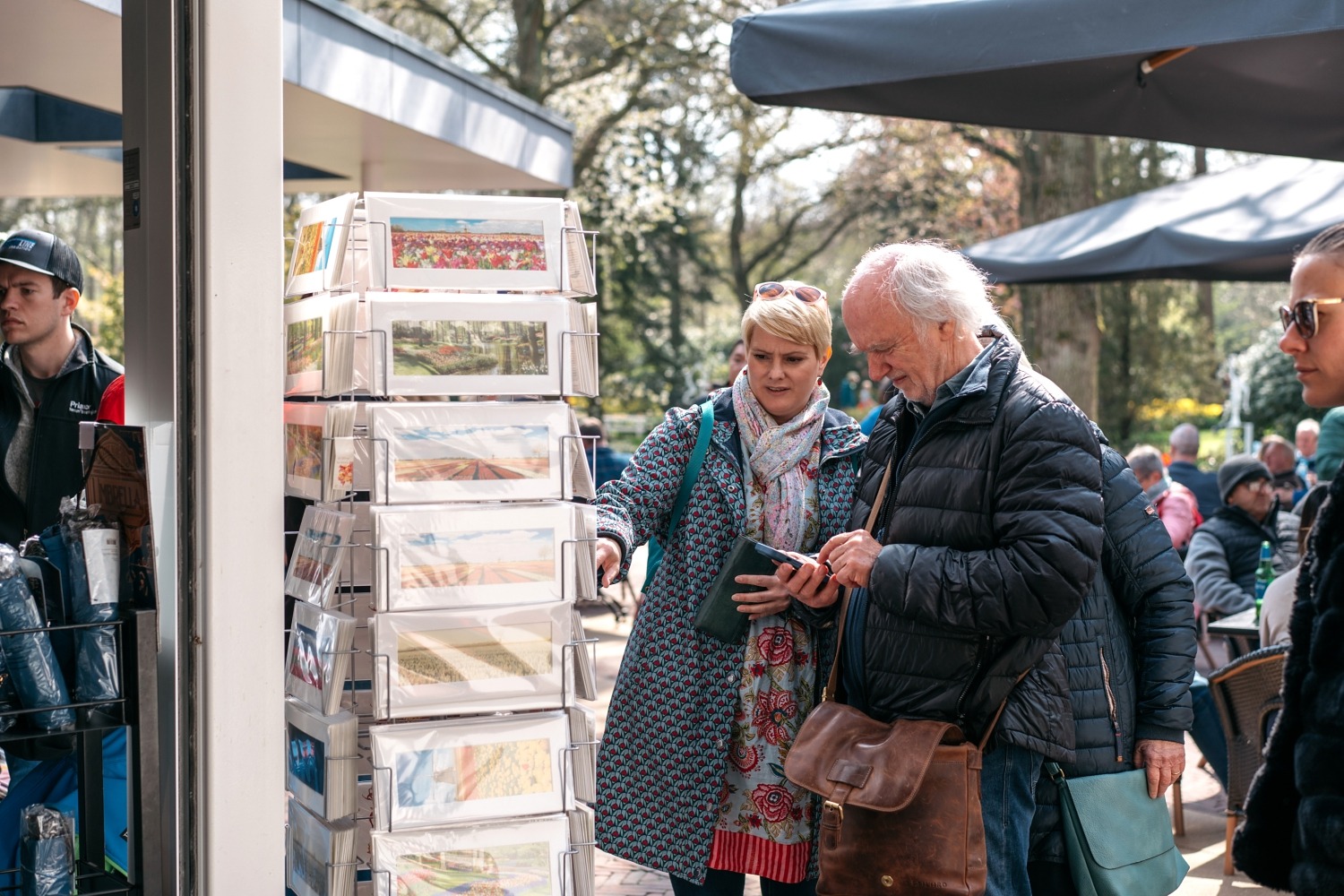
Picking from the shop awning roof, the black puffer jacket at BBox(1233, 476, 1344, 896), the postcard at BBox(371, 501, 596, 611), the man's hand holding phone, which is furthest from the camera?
the shop awning roof

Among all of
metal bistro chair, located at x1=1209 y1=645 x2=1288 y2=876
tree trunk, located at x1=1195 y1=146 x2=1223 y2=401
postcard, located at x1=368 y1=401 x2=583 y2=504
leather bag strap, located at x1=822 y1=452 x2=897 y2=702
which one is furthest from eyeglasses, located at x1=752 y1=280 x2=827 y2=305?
tree trunk, located at x1=1195 y1=146 x2=1223 y2=401

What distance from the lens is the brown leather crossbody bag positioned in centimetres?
251

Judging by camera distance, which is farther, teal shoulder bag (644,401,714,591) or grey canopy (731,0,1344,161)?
grey canopy (731,0,1344,161)

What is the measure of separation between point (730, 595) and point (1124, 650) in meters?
0.83

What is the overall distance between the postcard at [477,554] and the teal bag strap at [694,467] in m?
0.52

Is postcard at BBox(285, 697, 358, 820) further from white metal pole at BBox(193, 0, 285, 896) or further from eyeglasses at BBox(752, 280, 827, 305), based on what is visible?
eyeglasses at BBox(752, 280, 827, 305)

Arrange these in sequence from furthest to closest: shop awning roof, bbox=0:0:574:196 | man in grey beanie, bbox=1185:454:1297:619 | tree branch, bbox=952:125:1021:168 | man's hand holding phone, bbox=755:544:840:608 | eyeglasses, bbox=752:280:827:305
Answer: tree branch, bbox=952:125:1021:168 → man in grey beanie, bbox=1185:454:1297:619 → shop awning roof, bbox=0:0:574:196 → eyeglasses, bbox=752:280:827:305 → man's hand holding phone, bbox=755:544:840:608

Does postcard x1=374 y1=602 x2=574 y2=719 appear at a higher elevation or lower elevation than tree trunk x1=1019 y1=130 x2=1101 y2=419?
lower

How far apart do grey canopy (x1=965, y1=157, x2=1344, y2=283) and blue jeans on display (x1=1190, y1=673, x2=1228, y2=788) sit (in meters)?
2.20

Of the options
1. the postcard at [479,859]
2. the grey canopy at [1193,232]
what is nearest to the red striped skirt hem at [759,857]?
the postcard at [479,859]

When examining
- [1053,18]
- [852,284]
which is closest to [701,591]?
[852,284]

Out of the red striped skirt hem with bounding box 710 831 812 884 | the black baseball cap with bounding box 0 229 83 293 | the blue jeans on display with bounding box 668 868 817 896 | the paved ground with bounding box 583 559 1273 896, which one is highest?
the black baseball cap with bounding box 0 229 83 293

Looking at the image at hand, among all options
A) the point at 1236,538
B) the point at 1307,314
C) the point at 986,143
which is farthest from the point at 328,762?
the point at 986,143

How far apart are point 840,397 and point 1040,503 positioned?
28.4 m
